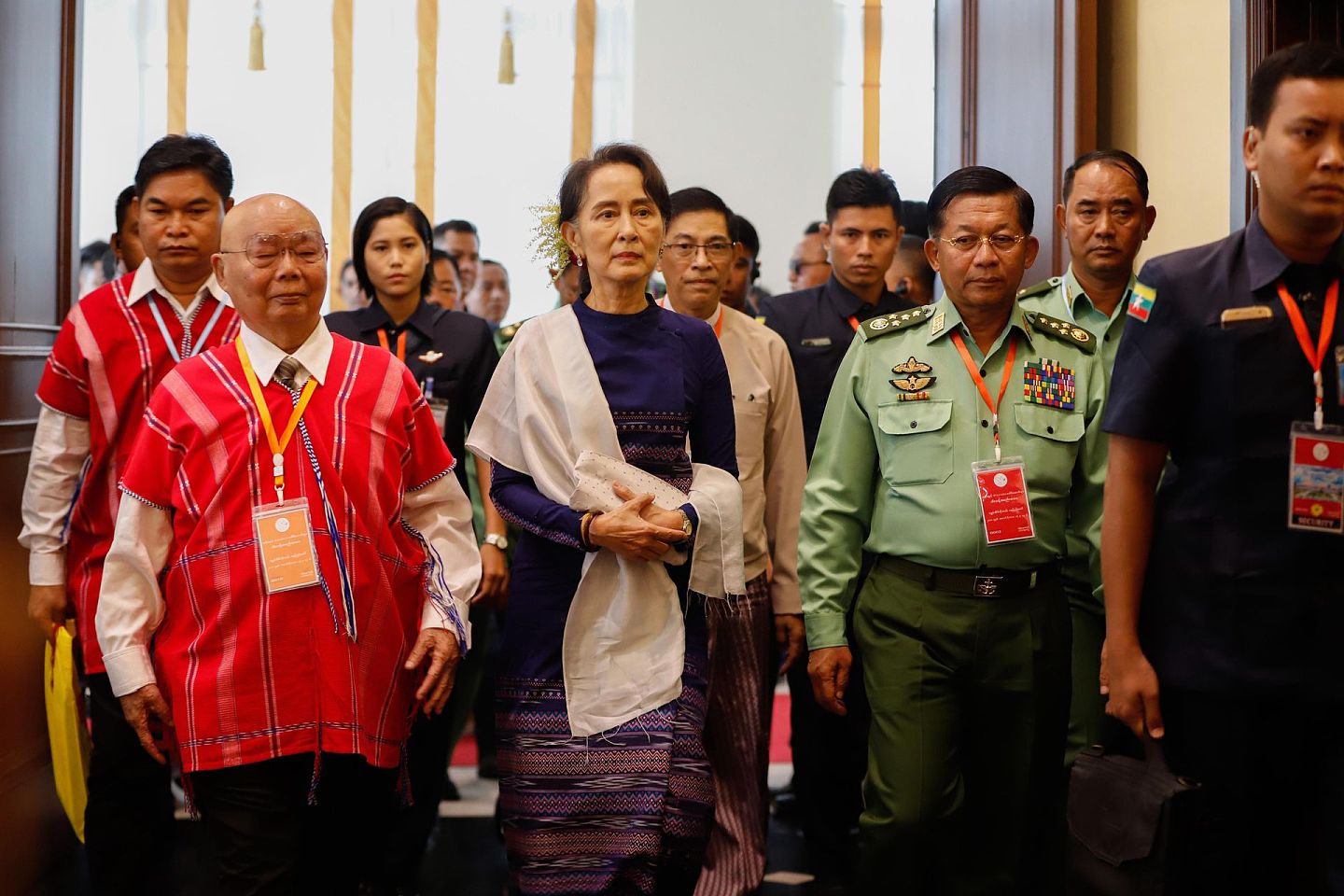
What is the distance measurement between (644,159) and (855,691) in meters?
1.74

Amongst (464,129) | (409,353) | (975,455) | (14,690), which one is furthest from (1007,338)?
(464,129)

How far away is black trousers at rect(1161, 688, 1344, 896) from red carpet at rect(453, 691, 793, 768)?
2.96 m

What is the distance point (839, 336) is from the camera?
12.5 feet

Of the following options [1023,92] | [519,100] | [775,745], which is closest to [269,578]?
[1023,92]

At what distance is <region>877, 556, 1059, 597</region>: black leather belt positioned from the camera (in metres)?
2.66

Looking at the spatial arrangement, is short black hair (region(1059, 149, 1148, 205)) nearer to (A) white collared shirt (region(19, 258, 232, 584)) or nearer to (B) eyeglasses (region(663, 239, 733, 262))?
(B) eyeglasses (region(663, 239, 733, 262))

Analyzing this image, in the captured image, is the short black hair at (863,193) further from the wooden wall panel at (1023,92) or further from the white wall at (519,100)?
the white wall at (519,100)

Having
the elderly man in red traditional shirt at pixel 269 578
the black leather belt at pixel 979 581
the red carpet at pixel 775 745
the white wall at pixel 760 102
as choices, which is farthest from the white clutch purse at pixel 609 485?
the white wall at pixel 760 102

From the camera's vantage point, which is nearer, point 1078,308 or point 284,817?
point 284,817

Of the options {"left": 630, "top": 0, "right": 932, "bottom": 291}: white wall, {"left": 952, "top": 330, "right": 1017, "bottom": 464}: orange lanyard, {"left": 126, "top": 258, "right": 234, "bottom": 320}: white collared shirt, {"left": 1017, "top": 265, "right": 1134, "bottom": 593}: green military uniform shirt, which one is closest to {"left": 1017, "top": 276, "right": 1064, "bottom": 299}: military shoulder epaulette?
{"left": 1017, "top": 265, "right": 1134, "bottom": 593}: green military uniform shirt

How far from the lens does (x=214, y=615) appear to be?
2.35 metres

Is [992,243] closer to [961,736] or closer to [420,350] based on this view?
[961,736]

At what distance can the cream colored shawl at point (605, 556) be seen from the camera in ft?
8.54

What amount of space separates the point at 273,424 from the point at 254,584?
0.94 ft
